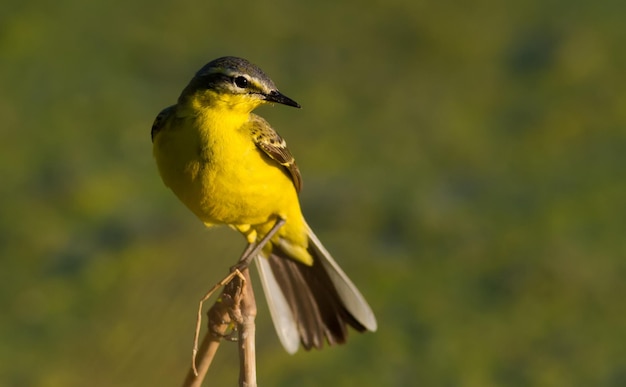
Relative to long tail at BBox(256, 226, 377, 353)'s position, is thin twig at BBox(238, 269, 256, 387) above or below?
below

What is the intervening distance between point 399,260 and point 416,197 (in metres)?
0.56

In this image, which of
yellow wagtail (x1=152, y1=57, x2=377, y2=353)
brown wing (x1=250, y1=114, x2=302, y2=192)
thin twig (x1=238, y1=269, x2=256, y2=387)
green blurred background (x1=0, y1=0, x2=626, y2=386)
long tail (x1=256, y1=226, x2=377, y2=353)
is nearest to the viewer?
thin twig (x1=238, y1=269, x2=256, y2=387)

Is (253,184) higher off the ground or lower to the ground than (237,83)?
lower

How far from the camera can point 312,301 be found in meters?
4.23

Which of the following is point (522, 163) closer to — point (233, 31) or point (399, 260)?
point (399, 260)

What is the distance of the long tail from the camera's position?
13.7 ft

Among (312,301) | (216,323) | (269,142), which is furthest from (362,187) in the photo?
(216,323)

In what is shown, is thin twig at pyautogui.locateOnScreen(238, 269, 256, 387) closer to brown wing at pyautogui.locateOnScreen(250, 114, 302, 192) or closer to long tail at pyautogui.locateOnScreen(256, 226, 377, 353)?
brown wing at pyautogui.locateOnScreen(250, 114, 302, 192)

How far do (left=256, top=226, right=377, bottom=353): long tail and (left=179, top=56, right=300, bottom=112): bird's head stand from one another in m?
0.57

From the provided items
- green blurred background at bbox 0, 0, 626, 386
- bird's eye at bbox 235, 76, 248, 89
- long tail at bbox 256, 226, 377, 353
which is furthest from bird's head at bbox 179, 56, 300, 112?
green blurred background at bbox 0, 0, 626, 386

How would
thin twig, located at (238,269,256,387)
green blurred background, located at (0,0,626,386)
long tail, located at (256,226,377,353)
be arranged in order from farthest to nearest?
green blurred background, located at (0,0,626,386) < long tail, located at (256,226,377,353) < thin twig, located at (238,269,256,387)

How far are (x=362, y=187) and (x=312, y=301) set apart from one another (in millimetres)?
2672

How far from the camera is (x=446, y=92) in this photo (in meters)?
8.08

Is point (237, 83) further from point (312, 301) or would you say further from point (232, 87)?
point (312, 301)
